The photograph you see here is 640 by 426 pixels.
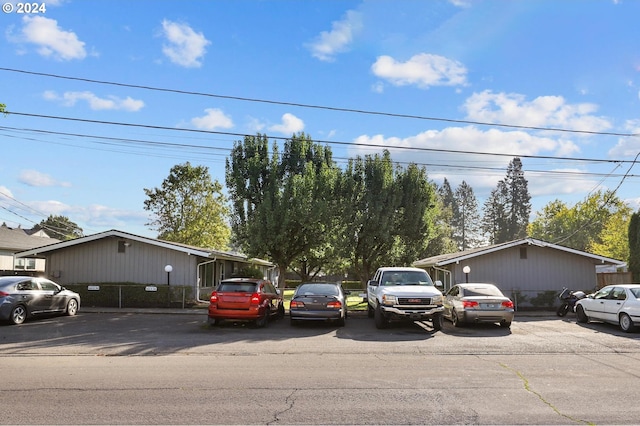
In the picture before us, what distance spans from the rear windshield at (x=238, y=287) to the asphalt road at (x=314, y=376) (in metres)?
1.22

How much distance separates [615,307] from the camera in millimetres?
15141

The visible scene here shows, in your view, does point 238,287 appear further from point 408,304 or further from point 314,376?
point 314,376

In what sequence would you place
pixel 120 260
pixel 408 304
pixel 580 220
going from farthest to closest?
pixel 580 220, pixel 120 260, pixel 408 304

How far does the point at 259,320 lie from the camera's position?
15.1m

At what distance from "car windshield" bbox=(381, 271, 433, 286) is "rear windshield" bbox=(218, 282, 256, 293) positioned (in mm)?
4361

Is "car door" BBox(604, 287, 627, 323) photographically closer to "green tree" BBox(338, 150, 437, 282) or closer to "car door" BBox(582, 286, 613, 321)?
"car door" BBox(582, 286, 613, 321)

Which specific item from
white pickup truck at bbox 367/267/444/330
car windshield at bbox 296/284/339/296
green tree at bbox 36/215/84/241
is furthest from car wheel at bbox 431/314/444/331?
green tree at bbox 36/215/84/241

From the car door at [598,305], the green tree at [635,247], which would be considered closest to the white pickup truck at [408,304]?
the car door at [598,305]

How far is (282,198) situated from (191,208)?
18.9 metres

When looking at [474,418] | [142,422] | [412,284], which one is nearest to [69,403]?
[142,422]

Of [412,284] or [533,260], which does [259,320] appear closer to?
[412,284]

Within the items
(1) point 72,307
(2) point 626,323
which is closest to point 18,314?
(1) point 72,307

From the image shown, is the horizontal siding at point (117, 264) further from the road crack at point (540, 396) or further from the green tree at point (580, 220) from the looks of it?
the green tree at point (580, 220)

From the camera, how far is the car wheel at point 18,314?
15141 mm
